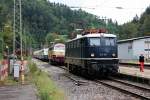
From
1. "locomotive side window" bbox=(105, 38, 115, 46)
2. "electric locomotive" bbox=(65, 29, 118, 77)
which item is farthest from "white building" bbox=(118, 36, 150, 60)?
"locomotive side window" bbox=(105, 38, 115, 46)

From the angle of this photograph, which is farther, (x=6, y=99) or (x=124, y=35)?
(x=124, y=35)

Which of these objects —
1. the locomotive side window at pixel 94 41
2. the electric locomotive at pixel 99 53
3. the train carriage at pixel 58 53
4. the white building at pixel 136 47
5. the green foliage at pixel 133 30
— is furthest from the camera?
the green foliage at pixel 133 30

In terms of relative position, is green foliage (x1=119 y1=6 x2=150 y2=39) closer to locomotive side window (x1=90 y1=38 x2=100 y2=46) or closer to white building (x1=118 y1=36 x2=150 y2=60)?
white building (x1=118 y1=36 x2=150 y2=60)

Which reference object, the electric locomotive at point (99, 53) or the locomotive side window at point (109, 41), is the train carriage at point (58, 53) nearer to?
the electric locomotive at point (99, 53)

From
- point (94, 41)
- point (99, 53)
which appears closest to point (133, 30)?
point (94, 41)

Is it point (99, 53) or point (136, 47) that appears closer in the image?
point (99, 53)

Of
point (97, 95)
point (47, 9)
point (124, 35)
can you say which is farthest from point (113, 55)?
point (124, 35)

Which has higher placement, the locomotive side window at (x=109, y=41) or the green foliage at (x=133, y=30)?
the green foliage at (x=133, y=30)

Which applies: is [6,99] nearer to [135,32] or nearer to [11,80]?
[11,80]

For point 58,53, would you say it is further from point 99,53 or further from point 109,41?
point 99,53

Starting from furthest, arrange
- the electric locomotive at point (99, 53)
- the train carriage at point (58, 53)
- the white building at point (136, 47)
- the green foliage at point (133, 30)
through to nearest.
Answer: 1. the green foliage at point (133, 30)
2. the white building at point (136, 47)
3. the train carriage at point (58, 53)
4. the electric locomotive at point (99, 53)

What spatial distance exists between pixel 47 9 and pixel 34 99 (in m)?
95.6

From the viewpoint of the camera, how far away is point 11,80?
2780cm

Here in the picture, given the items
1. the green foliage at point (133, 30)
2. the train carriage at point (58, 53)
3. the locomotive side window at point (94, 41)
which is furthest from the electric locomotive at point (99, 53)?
the green foliage at point (133, 30)
